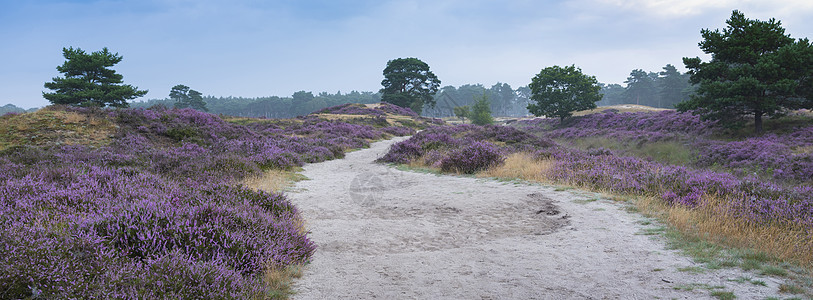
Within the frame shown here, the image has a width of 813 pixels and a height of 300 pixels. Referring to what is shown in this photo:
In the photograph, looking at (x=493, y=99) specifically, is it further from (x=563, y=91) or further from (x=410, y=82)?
(x=563, y=91)

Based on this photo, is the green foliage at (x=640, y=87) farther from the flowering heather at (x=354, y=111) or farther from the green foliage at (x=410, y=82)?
the flowering heather at (x=354, y=111)

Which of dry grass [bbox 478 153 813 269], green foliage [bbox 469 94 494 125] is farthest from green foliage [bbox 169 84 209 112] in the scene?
dry grass [bbox 478 153 813 269]

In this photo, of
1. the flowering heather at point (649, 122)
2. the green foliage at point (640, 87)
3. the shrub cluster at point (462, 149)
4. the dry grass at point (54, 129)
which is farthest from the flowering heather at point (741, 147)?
the green foliage at point (640, 87)

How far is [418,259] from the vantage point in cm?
486

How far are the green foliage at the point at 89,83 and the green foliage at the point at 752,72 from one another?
57.8 metres

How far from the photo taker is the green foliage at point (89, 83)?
42750 mm

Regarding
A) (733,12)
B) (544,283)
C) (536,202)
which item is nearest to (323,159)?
(536,202)

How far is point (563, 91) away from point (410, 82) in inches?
1449

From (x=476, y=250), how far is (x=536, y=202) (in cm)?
358

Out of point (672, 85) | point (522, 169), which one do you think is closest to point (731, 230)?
point (522, 169)

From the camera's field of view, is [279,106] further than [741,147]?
Yes

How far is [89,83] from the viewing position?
144 ft

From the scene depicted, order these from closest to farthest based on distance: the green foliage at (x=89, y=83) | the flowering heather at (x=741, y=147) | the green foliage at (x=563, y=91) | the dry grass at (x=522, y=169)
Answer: the dry grass at (x=522, y=169)
the flowering heather at (x=741, y=147)
the green foliage at (x=89, y=83)
the green foliage at (x=563, y=91)

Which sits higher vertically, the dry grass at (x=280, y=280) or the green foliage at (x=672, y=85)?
the green foliage at (x=672, y=85)
